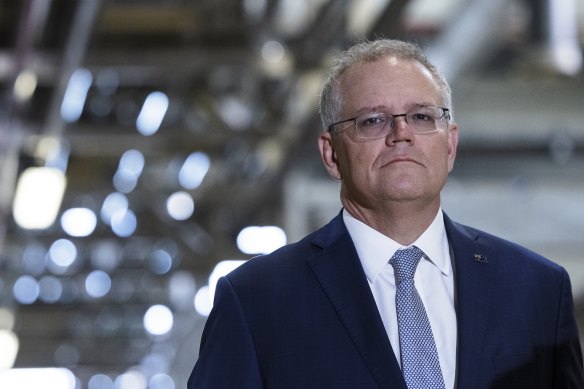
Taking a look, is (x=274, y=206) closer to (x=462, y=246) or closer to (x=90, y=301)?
(x=90, y=301)

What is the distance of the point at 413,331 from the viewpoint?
280 centimetres

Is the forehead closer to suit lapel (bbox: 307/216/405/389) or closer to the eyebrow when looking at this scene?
the eyebrow

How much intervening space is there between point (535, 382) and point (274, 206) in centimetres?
1523

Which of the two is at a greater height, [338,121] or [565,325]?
[338,121]

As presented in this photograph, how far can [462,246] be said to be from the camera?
297cm

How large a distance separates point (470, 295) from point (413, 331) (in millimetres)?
147

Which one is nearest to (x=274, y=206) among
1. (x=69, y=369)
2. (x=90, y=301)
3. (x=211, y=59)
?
(x=211, y=59)

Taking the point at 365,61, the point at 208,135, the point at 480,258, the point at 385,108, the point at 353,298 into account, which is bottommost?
the point at 353,298

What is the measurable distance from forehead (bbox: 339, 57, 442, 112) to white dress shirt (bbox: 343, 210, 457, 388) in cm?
23

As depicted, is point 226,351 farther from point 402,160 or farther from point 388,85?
point 388,85

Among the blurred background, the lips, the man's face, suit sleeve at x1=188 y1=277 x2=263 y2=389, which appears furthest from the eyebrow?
the blurred background

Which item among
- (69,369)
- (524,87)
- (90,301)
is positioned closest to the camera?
(524,87)

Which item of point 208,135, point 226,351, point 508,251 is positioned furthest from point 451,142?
point 208,135

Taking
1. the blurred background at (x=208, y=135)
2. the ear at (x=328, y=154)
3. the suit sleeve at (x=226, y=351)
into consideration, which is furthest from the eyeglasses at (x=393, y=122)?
the blurred background at (x=208, y=135)
